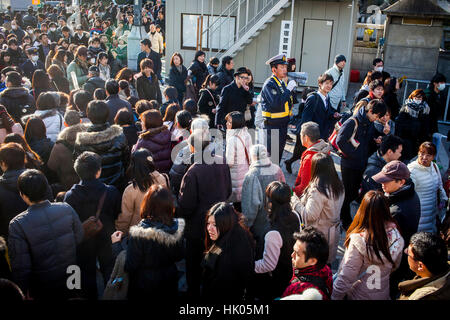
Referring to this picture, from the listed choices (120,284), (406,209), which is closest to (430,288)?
(406,209)

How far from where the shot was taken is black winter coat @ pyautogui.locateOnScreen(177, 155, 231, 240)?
4.07m

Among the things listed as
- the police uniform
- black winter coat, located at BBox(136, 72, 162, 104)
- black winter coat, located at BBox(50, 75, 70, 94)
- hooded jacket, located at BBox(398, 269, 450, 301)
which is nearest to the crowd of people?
hooded jacket, located at BBox(398, 269, 450, 301)

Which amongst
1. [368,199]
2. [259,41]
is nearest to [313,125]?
[368,199]

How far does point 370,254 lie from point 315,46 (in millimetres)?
11595

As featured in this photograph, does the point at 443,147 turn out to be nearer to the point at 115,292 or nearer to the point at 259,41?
the point at 259,41

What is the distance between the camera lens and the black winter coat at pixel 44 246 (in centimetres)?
322

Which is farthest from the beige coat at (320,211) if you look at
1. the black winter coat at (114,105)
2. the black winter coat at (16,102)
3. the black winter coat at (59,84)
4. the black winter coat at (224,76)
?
the black winter coat at (59,84)

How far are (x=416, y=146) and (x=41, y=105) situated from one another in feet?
20.4

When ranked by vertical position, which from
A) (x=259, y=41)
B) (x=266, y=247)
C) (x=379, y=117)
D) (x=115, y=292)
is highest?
(x=259, y=41)

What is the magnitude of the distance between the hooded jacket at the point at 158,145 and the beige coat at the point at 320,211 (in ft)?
5.97

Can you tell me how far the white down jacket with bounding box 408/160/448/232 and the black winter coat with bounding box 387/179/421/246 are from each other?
0.92 meters

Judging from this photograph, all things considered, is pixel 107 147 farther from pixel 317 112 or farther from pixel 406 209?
pixel 317 112

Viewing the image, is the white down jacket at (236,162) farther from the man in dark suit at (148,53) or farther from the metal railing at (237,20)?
the metal railing at (237,20)

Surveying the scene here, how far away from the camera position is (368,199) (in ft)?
11.1
